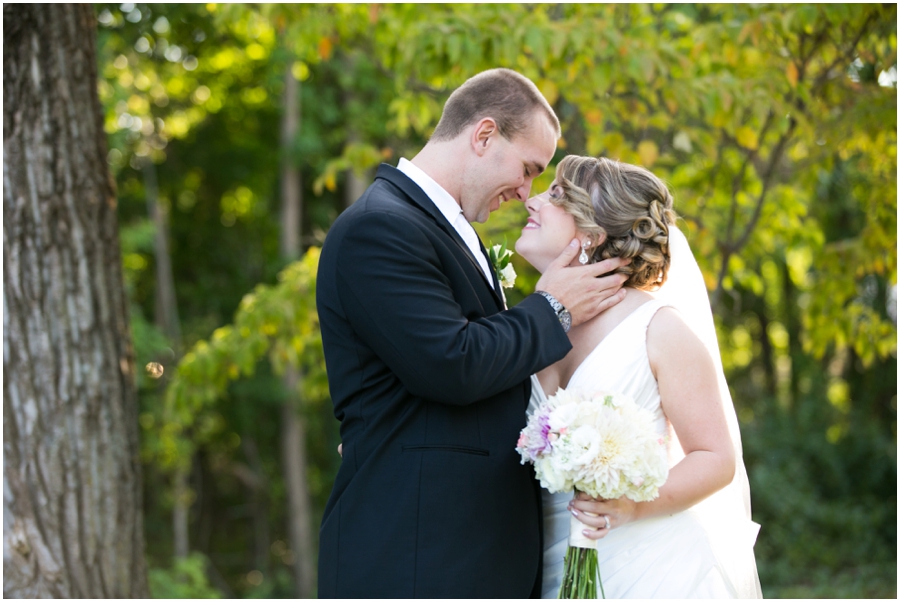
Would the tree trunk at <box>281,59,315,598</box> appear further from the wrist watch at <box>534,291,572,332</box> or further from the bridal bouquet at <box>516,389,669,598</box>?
the bridal bouquet at <box>516,389,669,598</box>

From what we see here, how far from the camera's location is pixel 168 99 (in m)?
11.5

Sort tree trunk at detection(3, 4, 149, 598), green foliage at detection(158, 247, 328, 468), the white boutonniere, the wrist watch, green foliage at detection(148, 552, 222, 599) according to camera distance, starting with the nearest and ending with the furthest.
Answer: the wrist watch
the white boutonniere
tree trunk at detection(3, 4, 149, 598)
green foliage at detection(158, 247, 328, 468)
green foliage at detection(148, 552, 222, 599)

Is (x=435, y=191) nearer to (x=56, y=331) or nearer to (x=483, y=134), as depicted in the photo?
(x=483, y=134)

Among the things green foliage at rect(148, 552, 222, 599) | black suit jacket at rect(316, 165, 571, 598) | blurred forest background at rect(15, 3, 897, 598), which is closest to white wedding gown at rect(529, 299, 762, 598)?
black suit jacket at rect(316, 165, 571, 598)

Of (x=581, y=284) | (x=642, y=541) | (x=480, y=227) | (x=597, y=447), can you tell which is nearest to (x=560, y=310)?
(x=581, y=284)

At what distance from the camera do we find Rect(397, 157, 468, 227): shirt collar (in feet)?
7.22

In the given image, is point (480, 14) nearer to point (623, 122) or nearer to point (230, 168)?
point (623, 122)

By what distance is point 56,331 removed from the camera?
121 inches

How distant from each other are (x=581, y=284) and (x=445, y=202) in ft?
1.49

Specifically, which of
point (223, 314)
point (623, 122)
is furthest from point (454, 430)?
point (223, 314)

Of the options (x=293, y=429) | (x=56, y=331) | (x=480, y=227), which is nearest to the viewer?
(x=56, y=331)

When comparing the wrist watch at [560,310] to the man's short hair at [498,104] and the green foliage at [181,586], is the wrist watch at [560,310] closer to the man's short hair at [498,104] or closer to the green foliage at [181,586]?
the man's short hair at [498,104]

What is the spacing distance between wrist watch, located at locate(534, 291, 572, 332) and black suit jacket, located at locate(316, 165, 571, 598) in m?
0.03

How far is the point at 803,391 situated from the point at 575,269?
12.2 metres
